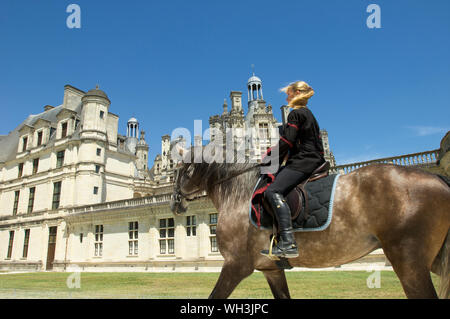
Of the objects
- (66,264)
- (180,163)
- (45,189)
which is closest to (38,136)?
(45,189)

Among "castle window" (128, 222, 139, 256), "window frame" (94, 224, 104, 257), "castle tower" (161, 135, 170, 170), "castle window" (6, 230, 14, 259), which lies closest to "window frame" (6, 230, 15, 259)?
"castle window" (6, 230, 14, 259)

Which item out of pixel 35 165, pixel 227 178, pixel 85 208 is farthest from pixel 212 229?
pixel 35 165

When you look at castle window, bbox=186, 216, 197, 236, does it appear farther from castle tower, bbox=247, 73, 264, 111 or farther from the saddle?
castle tower, bbox=247, 73, 264, 111

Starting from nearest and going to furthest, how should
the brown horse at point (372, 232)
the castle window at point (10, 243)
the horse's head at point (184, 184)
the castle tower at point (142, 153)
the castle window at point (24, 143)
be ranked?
the brown horse at point (372, 232) < the horse's head at point (184, 184) < the castle window at point (10, 243) < the castle window at point (24, 143) < the castle tower at point (142, 153)

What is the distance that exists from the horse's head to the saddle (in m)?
Result: 1.38

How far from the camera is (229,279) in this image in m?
3.50

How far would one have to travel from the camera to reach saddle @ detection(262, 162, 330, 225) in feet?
10.9

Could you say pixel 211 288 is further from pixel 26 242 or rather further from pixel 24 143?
pixel 24 143

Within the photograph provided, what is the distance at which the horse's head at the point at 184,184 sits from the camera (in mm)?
4535

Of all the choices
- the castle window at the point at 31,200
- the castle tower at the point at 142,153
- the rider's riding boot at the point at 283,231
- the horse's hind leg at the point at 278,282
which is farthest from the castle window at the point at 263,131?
the rider's riding boot at the point at 283,231

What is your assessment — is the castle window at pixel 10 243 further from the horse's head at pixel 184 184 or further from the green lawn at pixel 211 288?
the horse's head at pixel 184 184

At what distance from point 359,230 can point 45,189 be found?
124ft

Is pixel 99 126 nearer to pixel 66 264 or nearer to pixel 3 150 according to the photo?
pixel 66 264

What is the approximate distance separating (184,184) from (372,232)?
2614 mm
